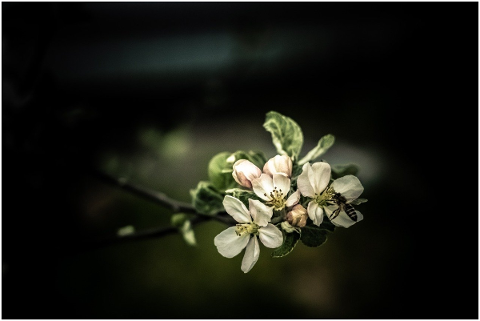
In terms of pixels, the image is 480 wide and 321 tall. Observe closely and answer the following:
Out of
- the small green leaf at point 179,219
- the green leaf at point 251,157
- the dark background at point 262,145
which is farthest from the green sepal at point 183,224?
the dark background at point 262,145

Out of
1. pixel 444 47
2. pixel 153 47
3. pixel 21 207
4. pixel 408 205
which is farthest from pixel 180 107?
pixel 444 47

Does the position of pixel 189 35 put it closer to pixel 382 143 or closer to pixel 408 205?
pixel 382 143

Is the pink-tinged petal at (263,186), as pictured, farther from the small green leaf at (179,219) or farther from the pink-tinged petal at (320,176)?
the small green leaf at (179,219)

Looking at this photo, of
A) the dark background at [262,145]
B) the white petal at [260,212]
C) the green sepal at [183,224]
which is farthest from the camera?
the dark background at [262,145]

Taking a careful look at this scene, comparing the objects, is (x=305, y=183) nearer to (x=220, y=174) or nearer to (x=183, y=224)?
(x=220, y=174)

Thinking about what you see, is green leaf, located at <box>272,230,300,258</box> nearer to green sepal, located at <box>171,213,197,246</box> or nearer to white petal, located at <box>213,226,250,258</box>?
white petal, located at <box>213,226,250,258</box>

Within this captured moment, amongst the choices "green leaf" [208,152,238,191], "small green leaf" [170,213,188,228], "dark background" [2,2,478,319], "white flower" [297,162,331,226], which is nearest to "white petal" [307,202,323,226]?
"white flower" [297,162,331,226]

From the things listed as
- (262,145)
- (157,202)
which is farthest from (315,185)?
(262,145)
